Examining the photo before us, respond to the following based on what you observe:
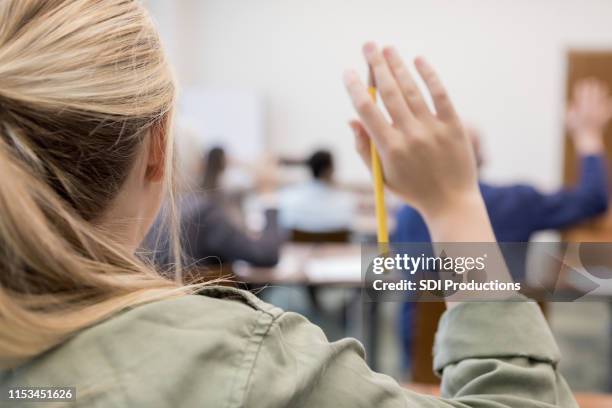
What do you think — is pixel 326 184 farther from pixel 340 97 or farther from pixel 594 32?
pixel 594 32

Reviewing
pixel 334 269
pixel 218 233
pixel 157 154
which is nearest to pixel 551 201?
pixel 334 269

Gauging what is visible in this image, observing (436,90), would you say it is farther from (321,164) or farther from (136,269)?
(321,164)

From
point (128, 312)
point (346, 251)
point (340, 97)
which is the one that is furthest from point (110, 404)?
point (340, 97)

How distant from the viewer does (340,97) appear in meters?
5.77

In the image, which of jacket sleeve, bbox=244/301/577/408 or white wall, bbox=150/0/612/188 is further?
white wall, bbox=150/0/612/188

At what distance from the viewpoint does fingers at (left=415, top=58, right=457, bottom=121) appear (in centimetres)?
57

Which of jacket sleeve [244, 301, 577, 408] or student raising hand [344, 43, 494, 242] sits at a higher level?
student raising hand [344, 43, 494, 242]

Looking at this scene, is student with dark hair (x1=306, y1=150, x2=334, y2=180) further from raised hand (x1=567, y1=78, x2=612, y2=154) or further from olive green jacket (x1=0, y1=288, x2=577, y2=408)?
olive green jacket (x1=0, y1=288, x2=577, y2=408)

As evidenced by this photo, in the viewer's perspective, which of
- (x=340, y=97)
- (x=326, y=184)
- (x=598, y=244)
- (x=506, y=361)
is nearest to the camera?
(x=506, y=361)

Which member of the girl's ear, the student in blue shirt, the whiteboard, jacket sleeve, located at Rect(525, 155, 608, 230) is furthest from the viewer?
the whiteboard

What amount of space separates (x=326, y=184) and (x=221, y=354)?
306 centimetres

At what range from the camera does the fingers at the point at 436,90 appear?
1.86ft

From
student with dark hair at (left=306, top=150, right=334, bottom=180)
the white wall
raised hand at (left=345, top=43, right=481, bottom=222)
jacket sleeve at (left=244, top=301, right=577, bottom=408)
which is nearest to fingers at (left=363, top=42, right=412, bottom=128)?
raised hand at (left=345, top=43, right=481, bottom=222)

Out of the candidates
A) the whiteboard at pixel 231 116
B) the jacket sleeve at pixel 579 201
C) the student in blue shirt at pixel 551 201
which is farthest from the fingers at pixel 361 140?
the whiteboard at pixel 231 116
